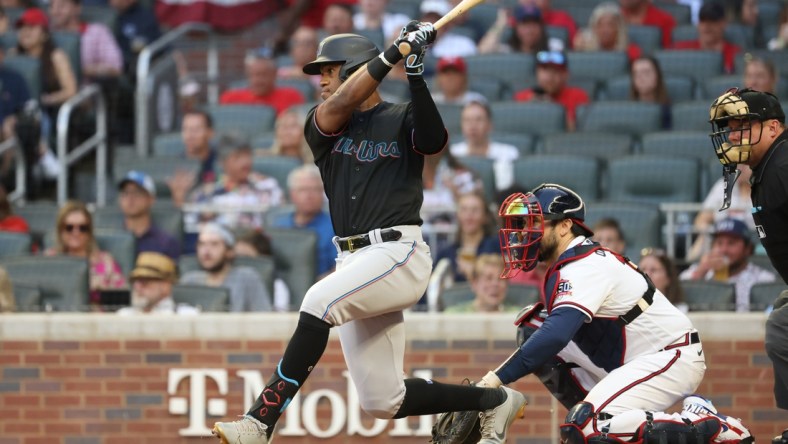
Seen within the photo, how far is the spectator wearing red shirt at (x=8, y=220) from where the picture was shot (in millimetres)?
10047

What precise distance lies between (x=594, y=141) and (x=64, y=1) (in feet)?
18.2

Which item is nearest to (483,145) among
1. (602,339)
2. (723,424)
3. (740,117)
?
(602,339)

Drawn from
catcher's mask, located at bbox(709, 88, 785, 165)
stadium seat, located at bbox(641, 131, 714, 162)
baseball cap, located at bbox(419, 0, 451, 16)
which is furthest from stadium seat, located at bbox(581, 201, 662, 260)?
baseball cap, located at bbox(419, 0, 451, 16)

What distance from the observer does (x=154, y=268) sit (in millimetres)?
8695

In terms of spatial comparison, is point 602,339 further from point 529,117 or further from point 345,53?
point 529,117

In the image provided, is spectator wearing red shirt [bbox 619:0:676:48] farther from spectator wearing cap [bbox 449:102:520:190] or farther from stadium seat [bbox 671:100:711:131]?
spectator wearing cap [bbox 449:102:520:190]

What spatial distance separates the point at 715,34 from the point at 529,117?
2.14 metres

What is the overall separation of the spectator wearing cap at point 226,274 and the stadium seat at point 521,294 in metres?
1.54

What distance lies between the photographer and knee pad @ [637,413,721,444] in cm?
552

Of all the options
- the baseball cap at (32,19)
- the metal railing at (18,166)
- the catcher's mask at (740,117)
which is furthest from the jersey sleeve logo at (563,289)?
the baseball cap at (32,19)

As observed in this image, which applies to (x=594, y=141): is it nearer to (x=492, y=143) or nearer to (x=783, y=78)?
(x=492, y=143)

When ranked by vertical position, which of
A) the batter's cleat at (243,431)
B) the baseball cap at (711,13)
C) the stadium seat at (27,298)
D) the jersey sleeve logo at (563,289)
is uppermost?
the baseball cap at (711,13)

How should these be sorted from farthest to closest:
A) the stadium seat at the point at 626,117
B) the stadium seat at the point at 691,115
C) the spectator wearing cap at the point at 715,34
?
the spectator wearing cap at the point at 715,34
the stadium seat at the point at 626,117
the stadium seat at the point at 691,115

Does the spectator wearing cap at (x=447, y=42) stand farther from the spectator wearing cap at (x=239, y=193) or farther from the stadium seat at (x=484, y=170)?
the spectator wearing cap at (x=239, y=193)
